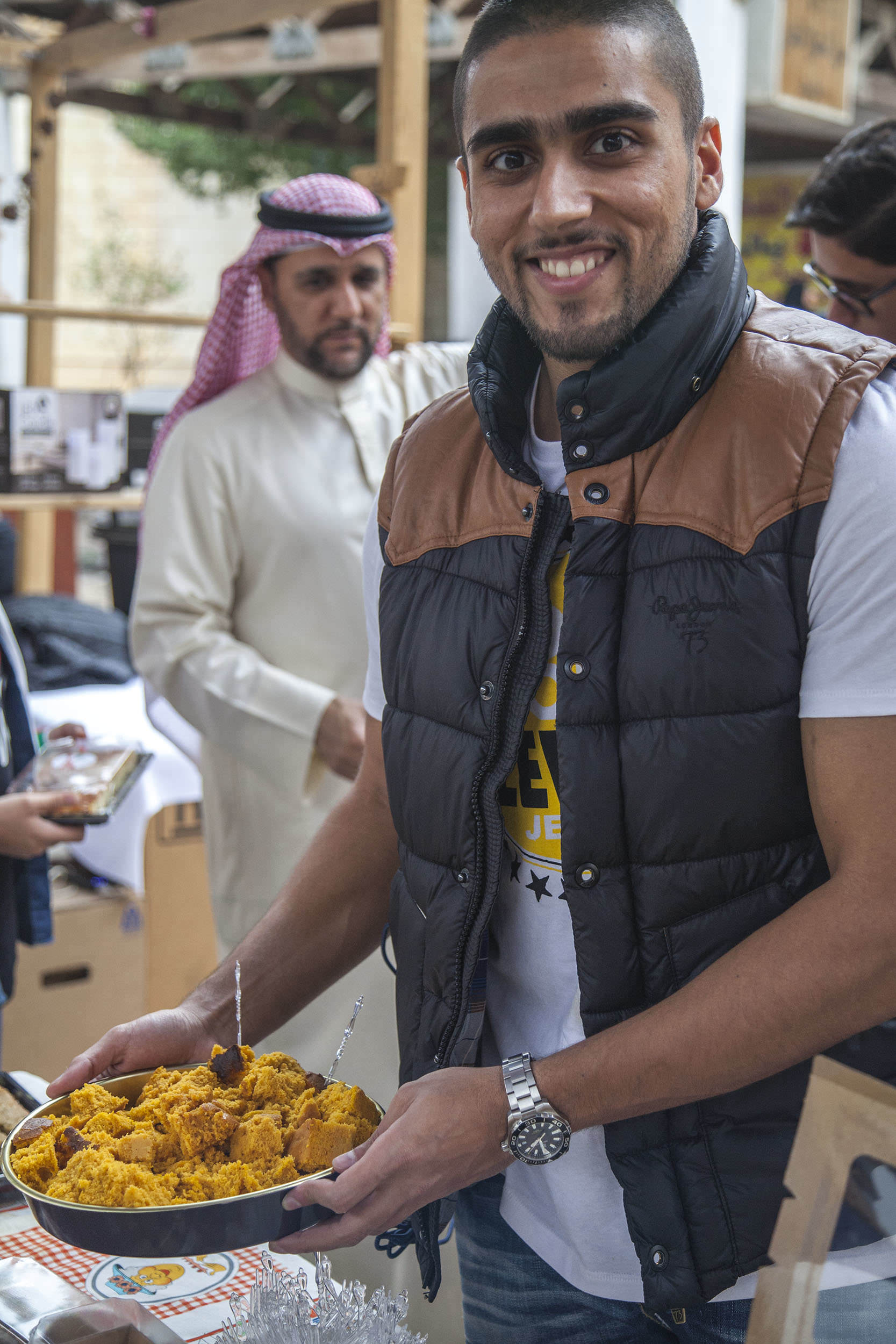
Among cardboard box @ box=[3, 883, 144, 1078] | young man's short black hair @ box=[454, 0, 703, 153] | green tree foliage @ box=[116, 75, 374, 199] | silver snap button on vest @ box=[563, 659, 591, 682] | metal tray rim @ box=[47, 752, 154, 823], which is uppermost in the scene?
green tree foliage @ box=[116, 75, 374, 199]

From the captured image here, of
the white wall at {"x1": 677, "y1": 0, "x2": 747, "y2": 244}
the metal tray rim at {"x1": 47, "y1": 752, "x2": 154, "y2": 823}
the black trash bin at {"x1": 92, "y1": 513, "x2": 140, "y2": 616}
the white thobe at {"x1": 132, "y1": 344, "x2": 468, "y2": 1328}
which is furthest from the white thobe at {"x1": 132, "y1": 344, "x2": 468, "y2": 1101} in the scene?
the black trash bin at {"x1": 92, "y1": 513, "x2": 140, "y2": 616}

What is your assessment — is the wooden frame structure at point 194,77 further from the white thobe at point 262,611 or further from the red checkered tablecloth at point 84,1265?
the red checkered tablecloth at point 84,1265

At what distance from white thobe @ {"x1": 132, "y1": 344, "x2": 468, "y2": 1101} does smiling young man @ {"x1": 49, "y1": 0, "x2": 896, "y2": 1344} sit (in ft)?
4.14

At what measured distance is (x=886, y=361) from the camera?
1.01 metres

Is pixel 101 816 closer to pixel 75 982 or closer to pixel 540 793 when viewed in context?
pixel 75 982

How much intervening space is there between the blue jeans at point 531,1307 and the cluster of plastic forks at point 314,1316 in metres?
0.20

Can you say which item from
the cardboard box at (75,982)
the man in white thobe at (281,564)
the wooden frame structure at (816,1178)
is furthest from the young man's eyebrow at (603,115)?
the cardboard box at (75,982)

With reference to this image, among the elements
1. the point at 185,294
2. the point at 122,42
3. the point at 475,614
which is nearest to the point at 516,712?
the point at 475,614

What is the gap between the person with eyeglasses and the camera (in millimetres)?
2137

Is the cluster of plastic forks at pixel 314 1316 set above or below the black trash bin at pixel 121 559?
below

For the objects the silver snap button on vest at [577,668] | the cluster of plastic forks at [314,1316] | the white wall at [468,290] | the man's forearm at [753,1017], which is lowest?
the cluster of plastic forks at [314,1316]

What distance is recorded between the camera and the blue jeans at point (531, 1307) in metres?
1.12

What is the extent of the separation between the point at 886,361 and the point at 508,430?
37 centimetres

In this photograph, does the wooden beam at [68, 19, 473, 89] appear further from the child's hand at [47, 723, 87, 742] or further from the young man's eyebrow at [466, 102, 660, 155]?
the young man's eyebrow at [466, 102, 660, 155]
